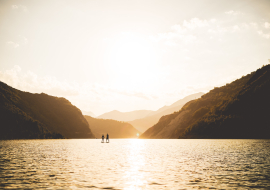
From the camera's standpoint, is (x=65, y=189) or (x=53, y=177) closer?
(x=65, y=189)

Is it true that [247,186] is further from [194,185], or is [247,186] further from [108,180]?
[108,180]

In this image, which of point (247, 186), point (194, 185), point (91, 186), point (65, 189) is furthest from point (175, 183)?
point (65, 189)

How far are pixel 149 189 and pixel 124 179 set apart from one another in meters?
4.76

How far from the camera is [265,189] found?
18047mm

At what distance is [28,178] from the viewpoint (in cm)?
2245

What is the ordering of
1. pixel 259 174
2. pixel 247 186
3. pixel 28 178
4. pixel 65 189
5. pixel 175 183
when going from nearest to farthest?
pixel 65 189 → pixel 247 186 → pixel 175 183 → pixel 28 178 → pixel 259 174

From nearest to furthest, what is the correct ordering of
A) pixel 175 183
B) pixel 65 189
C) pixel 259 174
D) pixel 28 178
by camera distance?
pixel 65 189 → pixel 175 183 → pixel 28 178 → pixel 259 174

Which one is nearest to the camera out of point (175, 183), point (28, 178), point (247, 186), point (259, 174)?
point (247, 186)

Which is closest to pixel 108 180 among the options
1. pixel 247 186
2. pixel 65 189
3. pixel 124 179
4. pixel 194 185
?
pixel 124 179

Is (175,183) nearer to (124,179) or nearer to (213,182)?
(213,182)

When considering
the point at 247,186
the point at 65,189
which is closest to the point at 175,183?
the point at 247,186

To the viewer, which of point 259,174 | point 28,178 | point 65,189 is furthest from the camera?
point 259,174

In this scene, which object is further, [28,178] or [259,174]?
[259,174]

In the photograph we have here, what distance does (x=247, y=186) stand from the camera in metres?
19.1
